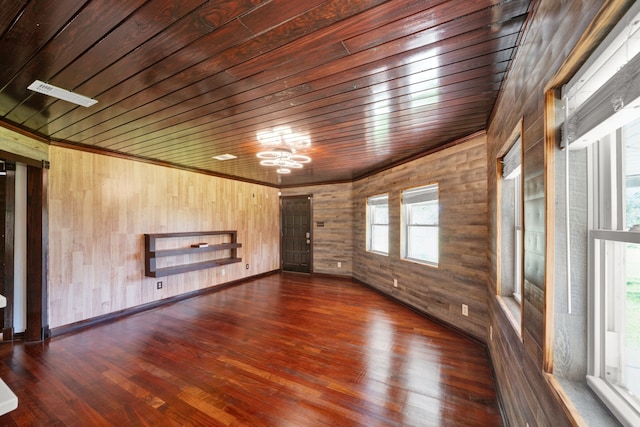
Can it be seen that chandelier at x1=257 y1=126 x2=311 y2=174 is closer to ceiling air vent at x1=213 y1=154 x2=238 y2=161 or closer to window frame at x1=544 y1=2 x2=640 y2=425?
ceiling air vent at x1=213 y1=154 x2=238 y2=161

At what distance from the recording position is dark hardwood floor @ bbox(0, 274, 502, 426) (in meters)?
1.96

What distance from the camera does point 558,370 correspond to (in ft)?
3.50

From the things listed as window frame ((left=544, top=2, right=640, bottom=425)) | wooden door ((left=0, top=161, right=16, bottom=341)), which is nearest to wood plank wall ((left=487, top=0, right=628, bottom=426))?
window frame ((left=544, top=2, right=640, bottom=425))

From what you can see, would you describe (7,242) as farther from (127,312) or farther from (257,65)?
(257,65)

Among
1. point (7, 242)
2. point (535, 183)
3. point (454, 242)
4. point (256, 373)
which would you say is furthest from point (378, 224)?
point (7, 242)

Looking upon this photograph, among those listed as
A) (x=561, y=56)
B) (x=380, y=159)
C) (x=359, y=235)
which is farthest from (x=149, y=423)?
(x=359, y=235)

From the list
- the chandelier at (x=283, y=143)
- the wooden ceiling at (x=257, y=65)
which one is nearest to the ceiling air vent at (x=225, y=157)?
the chandelier at (x=283, y=143)

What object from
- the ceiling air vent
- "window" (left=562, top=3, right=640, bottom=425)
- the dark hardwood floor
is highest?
the ceiling air vent

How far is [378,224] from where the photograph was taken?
17.8 ft

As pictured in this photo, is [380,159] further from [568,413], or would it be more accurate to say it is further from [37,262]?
[37,262]

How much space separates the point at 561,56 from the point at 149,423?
3.09 meters

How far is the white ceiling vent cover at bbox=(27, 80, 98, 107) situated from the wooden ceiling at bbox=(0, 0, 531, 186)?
6cm

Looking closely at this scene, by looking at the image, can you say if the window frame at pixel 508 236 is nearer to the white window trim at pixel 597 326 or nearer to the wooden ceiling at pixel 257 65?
the wooden ceiling at pixel 257 65

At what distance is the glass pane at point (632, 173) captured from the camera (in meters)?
0.84
